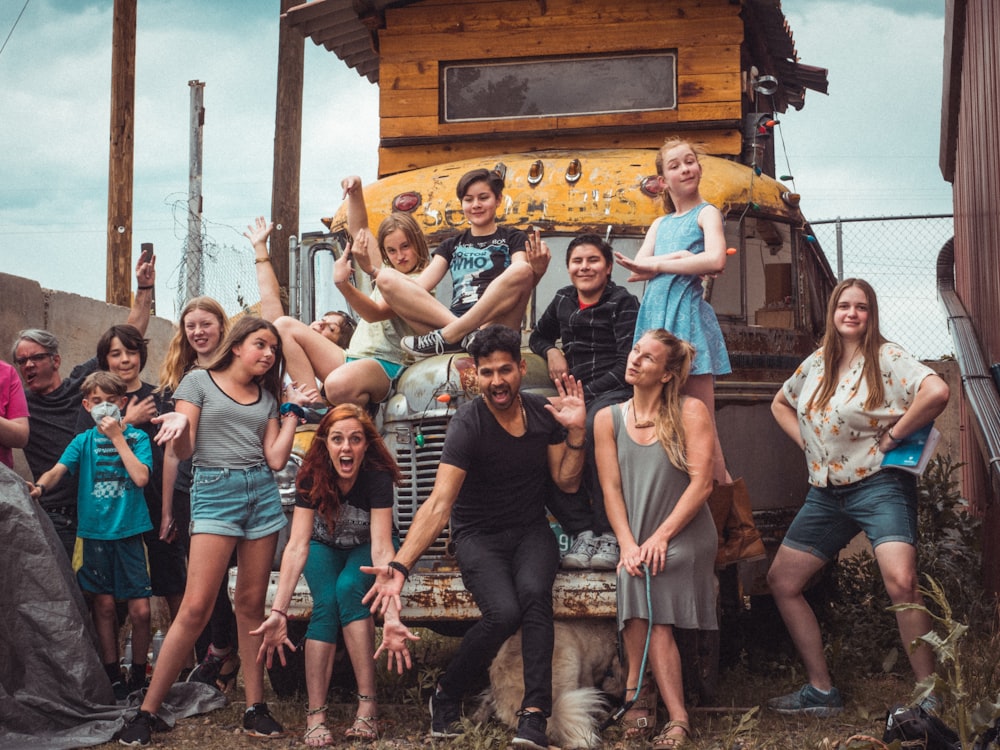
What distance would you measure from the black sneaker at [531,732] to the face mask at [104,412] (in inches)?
96.5

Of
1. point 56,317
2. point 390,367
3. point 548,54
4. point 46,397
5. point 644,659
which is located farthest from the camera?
point 56,317

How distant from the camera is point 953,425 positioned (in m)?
11.4

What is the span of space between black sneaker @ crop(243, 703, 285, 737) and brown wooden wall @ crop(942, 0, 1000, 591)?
4.41 meters

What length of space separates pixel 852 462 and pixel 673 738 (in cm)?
147

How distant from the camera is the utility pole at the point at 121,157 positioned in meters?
11.1

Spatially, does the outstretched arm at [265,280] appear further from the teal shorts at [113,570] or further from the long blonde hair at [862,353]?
the long blonde hair at [862,353]

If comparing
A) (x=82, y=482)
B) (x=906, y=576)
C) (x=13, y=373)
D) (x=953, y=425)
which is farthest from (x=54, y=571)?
(x=953, y=425)

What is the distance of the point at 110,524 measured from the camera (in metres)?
6.22

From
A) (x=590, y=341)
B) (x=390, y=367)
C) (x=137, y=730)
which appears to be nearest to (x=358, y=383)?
(x=390, y=367)

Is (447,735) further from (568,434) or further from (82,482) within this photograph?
(82,482)

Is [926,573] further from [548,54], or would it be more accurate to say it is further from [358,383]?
[548,54]

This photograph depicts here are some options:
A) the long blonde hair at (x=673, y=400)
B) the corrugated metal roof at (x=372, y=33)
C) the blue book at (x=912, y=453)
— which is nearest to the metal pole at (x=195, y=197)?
the corrugated metal roof at (x=372, y=33)

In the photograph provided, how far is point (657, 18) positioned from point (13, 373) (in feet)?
14.2

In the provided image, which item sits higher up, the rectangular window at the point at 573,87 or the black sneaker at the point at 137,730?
the rectangular window at the point at 573,87
